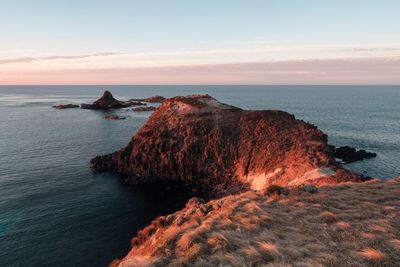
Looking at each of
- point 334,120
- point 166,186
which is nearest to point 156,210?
point 166,186

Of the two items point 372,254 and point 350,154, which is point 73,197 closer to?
point 372,254

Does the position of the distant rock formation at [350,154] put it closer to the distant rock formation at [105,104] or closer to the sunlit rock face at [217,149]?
the sunlit rock face at [217,149]

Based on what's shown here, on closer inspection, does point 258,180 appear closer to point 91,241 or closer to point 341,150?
point 91,241

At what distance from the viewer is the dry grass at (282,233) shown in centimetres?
1388

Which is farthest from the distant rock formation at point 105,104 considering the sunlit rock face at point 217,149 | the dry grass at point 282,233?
the dry grass at point 282,233

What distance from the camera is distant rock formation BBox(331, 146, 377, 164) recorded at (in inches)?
3012

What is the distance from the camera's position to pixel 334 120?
138 m

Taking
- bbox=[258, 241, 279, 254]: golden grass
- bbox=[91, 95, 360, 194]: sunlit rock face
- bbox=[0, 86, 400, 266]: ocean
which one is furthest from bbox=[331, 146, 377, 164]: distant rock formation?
bbox=[258, 241, 279, 254]: golden grass

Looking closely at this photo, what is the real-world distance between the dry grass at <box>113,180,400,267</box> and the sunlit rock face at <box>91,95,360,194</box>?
29.6 metres

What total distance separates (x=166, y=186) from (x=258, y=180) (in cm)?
2015

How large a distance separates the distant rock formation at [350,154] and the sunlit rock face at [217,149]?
16440 millimetres

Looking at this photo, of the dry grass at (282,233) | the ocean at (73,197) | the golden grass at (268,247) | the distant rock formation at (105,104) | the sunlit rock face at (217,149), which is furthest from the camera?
the distant rock formation at (105,104)

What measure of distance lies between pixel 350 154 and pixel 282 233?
235 feet

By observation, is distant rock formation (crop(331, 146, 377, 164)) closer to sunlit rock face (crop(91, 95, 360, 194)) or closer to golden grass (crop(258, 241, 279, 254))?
sunlit rock face (crop(91, 95, 360, 194))
